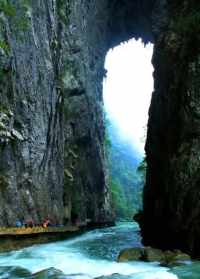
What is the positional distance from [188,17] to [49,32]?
536 inches

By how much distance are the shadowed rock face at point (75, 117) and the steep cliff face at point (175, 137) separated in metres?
0.06

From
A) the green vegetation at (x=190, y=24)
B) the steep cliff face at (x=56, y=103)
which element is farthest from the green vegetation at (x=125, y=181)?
the green vegetation at (x=190, y=24)

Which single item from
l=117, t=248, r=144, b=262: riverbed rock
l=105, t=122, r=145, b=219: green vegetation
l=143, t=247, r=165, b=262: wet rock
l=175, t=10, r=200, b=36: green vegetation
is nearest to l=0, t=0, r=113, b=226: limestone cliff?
l=175, t=10, r=200, b=36: green vegetation

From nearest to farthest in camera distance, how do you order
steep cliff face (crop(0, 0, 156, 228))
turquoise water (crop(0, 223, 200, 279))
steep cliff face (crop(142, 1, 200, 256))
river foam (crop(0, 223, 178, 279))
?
turquoise water (crop(0, 223, 200, 279))
river foam (crop(0, 223, 178, 279))
steep cliff face (crop(142, 1, 200, 256))
steep cliff face (crop(0, 0, 156, 228))

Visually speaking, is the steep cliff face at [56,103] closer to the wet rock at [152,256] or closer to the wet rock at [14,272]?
the wet rock at [14,272]

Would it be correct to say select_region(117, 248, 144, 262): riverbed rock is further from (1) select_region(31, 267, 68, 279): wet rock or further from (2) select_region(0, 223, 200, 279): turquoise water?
(1) select_region(31, 267, 68, 279): wet rock

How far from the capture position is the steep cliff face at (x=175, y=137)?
20531 millimetres

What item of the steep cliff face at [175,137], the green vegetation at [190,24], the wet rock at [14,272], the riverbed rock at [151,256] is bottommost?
the wet rock at [14,272]

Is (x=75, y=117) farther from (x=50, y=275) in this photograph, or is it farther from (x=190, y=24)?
(x=50, y=275)

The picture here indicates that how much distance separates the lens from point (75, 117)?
44.4 m

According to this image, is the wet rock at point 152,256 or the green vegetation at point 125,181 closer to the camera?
the wet rock at point 152,256

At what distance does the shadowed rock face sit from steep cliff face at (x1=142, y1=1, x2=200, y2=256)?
6cm

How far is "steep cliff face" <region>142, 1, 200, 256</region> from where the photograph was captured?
20531 millimetres

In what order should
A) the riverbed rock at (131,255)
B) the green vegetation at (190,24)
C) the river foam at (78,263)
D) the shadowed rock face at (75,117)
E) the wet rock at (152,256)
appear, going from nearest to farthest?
the river foam at (78,263)
the wet rock at (152,256)
the riverbed rock at (131,255)
the shadowed rock face at (75,117)
the green vegetation at (190,24)
